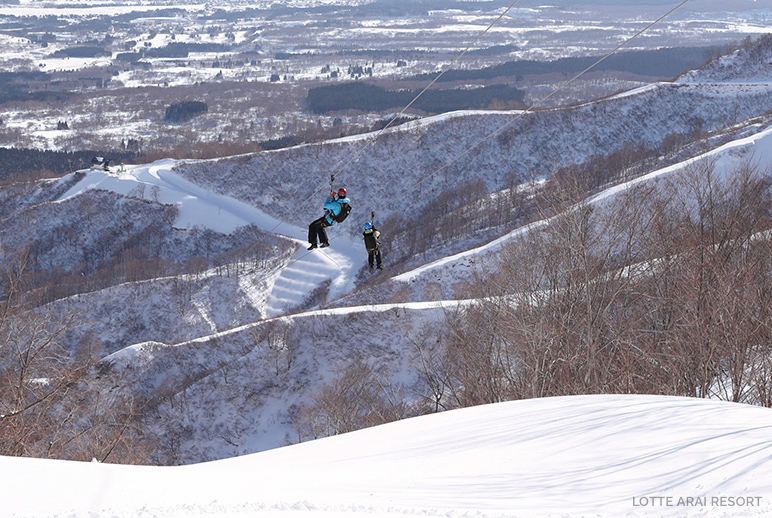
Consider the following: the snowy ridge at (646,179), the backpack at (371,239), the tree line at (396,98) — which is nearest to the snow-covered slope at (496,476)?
the backpack at (371,239)

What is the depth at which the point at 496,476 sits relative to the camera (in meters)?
10.3

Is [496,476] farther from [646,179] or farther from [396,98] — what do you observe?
[396,98]

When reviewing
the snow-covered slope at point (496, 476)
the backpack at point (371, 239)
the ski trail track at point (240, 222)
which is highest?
the backpack at point (371, 239)

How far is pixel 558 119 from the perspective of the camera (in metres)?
105

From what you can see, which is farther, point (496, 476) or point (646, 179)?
point (646, 179)

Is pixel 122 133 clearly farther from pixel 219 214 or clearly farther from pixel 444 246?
pixel 444 246

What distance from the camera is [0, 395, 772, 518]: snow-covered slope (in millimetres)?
8633

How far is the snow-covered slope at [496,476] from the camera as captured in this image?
863cm

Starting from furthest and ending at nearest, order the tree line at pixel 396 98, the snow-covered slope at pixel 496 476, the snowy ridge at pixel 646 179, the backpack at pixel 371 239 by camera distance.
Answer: the tree line at pixel 396 98
the snowy ridge at pixel 646 179
the backpack at pixel 371 239
the snow-covered slope at pixel 496 476

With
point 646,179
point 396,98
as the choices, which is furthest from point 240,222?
point 396,98

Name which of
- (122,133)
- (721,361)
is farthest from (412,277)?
(122,133)

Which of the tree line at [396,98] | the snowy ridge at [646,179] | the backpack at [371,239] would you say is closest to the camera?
the backpack at [371,239]

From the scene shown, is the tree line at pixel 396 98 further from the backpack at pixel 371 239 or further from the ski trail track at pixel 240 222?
the backpack at pixel 371 239

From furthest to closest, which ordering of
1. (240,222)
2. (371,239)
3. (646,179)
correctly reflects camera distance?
(240,222)
(646,179)
(371,239)
